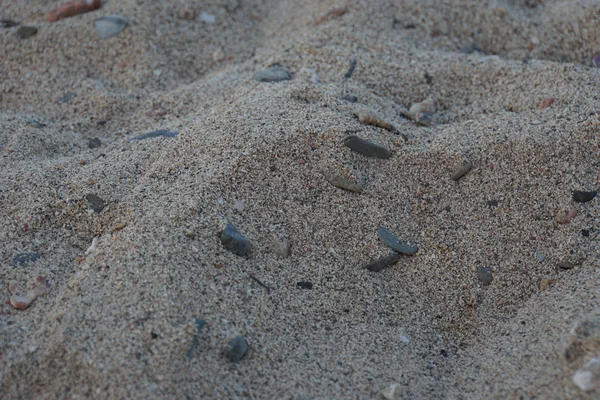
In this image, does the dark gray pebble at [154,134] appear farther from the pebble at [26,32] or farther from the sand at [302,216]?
the pebble at [26,32]

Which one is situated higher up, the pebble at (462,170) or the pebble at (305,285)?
the pebble at (462,170)

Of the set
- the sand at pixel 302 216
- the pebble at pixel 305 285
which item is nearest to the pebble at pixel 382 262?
the sand at pixel 302 216

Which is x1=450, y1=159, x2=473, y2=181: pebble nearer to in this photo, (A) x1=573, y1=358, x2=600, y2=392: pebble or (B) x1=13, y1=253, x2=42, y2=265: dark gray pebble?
(A) x1=573, y1=358, x2=600, y2=392: pebble

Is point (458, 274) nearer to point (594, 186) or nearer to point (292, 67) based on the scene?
point (594, 186)

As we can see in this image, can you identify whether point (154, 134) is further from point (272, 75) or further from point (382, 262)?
point (382, 262)

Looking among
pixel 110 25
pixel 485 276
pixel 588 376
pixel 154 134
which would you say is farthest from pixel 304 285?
pixel 110 25

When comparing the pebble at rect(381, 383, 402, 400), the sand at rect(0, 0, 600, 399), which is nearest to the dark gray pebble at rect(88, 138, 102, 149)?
the sand at rect(0, 0, 600, 399)
